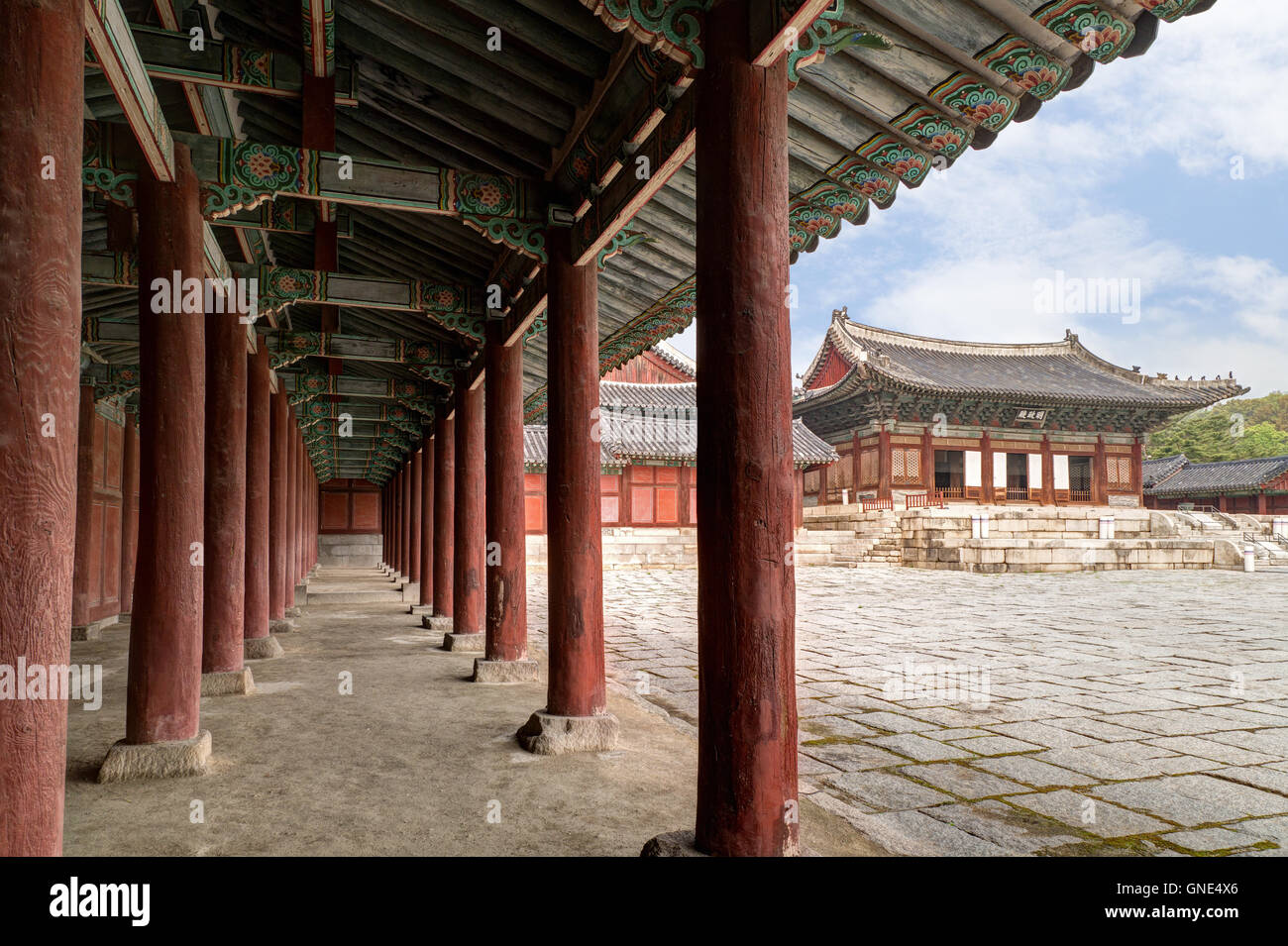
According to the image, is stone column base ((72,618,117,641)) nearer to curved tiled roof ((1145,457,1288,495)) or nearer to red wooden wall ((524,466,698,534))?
red wooden wall ((524,466,698,534))

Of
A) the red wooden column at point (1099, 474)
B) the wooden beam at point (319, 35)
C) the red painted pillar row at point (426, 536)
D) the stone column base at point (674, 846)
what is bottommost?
the stone column base at point (674, 846)

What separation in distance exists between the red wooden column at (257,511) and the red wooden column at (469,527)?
1.95 m

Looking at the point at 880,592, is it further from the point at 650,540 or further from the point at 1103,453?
the point at 1103,453

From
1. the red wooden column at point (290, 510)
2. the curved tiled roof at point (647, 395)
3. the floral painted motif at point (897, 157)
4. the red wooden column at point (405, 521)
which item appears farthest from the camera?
the curved tiled roof at point (647, 395)

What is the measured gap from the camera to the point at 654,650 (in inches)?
372

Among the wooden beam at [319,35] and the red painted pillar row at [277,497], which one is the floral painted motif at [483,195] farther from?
the red painted pillar row at [277,497]

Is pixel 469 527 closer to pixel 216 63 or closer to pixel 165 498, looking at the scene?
pixel 165 498

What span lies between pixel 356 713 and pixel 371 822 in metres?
2.57

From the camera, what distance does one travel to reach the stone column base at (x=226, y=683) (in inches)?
270

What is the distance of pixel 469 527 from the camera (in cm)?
936

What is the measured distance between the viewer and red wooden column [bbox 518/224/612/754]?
5.37 metres

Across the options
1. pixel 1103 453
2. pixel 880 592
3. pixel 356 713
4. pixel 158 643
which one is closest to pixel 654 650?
pixel 356 713

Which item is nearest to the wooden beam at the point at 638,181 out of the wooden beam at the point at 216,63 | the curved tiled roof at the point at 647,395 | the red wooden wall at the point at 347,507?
the wooden beam at the point at 216,63

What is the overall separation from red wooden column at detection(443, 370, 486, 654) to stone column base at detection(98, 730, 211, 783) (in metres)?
4.58
